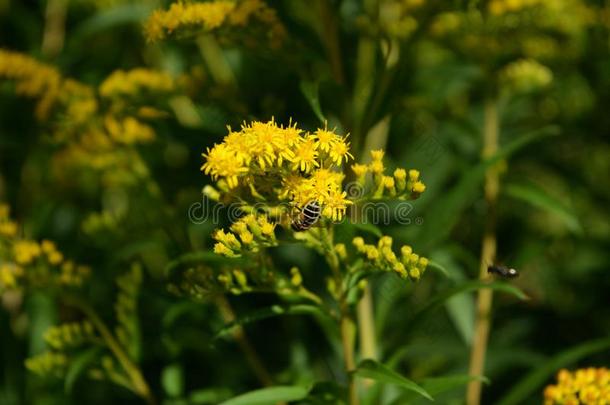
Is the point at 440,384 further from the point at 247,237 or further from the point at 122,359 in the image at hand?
the point at 122,359

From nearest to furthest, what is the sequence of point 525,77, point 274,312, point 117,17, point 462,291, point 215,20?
point 274,312 < point 462,291 < point 215,20 < point 525,77 < point 117,17

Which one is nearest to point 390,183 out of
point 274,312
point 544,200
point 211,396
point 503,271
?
point 274,312

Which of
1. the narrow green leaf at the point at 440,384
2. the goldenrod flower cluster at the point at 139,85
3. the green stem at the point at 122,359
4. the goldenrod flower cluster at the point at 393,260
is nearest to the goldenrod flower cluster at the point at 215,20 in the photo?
the goldenrod flower cluster at the point at 139,85

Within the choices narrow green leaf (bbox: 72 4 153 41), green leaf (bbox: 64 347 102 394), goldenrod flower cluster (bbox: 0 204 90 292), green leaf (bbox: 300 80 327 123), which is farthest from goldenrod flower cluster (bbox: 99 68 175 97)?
green leaf (bbox: 64 347 102 394)

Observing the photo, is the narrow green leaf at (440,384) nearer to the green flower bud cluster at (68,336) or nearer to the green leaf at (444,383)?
the green leaf at (444,383)

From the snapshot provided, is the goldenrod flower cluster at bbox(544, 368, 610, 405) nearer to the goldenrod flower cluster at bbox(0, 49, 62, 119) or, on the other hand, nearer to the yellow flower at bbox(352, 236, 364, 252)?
the yellow flower at bbox(352, 236, 364, 252)

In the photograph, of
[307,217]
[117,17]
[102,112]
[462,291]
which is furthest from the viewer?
[117,17]

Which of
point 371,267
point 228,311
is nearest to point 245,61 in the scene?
point 228,311
